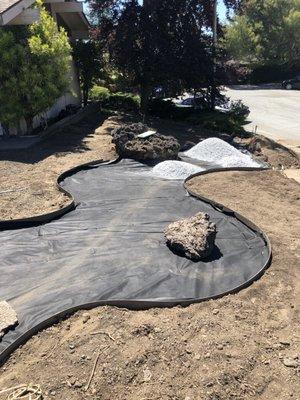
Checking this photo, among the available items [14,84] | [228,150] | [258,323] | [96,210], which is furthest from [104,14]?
[258,323]

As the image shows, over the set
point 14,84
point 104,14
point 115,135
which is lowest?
point 115,135

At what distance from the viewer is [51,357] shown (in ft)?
13.9

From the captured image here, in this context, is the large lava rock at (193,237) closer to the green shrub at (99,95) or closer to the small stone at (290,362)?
the small stone at (290,362)

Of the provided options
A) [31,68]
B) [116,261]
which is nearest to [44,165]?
[31,68]

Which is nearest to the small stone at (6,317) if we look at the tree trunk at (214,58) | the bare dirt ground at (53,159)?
the bare dirt ground at (53,159)

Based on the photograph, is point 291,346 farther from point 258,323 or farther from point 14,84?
point 14,84

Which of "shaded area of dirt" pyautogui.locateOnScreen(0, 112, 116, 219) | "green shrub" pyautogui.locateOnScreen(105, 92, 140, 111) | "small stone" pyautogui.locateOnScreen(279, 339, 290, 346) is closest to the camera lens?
"small stone" pyautogui.locateOnScreen(279, 339, 290, 346)

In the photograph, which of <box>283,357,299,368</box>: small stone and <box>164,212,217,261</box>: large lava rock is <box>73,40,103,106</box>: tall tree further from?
<box>283,357,299,368</box>: small stone

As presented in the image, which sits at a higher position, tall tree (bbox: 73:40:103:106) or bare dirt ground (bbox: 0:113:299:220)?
tall tree (bbox: 73:40:103:106)

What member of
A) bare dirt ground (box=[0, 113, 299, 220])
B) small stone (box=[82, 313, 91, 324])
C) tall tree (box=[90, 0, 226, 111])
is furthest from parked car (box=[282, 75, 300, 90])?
small stone (box=[82, 313, 91, 324])

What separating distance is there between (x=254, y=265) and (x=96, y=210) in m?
3.30

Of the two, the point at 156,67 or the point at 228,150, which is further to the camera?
the point at 156,67

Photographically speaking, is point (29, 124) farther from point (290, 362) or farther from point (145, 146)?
point (290, 362)

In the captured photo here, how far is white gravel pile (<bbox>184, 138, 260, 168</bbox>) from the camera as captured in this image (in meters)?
11.0
